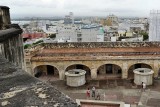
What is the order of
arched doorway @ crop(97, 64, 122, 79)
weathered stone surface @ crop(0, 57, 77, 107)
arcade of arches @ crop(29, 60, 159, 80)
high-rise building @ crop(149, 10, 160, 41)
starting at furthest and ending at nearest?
high-rise building @ crop(149, 10, 160, 41), arched doorway @ crop(97, 64, 122, 79), arcade of arches @ crop(29, 60, 159, 80), weathered stone surface @ crop(0, 57, 77, 107)

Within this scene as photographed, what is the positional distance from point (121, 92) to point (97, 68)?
335cm

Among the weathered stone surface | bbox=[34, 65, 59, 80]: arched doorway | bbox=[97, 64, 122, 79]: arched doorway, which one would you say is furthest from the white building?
the weathered stone surface

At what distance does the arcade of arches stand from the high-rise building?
218 feet

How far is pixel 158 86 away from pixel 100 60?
4.59m

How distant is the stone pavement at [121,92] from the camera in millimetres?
14609

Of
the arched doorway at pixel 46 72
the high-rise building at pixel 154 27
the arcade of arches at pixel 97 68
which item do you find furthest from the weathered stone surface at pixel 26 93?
the high-rise building at pixel 154 27

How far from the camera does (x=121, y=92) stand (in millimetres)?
16016

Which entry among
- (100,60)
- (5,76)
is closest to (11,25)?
(5,76)

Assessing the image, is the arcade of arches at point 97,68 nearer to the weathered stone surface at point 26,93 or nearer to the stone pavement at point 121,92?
the stone pavement at point 121,92

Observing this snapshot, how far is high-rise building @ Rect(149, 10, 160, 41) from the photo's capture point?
8388 cm

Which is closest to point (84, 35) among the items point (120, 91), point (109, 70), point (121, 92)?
point (109, 70)

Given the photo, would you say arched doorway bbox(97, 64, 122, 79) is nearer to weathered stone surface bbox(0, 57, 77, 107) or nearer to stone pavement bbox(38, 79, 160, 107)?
stone pavement bbox(38, 79, 160, 107)

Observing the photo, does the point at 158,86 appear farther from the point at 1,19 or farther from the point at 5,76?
the point at 5,76

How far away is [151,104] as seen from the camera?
14.2m
